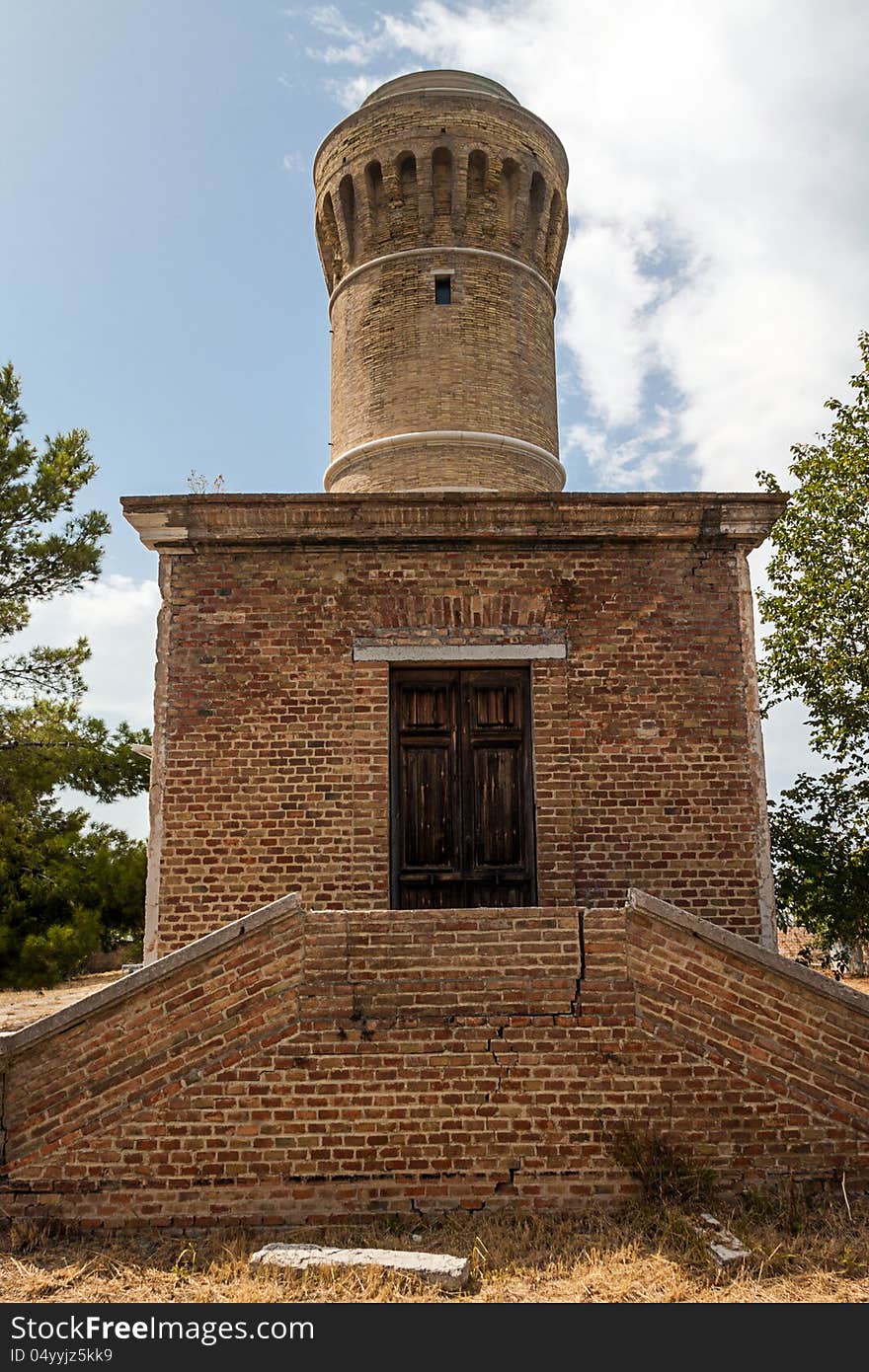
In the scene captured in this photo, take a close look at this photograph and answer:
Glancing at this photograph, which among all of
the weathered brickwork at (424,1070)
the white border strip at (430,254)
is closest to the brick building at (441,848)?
the weathered brickwork at (424,1070)

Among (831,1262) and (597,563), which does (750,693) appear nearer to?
(597,563)

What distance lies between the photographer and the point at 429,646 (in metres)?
9.04

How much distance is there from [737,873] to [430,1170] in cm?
377

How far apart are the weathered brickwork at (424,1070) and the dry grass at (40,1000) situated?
5.38 m

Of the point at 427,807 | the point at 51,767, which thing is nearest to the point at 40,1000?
the point at 51,767

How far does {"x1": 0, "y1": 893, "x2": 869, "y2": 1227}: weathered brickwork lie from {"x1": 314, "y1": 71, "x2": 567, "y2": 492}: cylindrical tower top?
8624 millimetres

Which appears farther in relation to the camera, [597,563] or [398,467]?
[398,467]

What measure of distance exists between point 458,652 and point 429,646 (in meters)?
0.27

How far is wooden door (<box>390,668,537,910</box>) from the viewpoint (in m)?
8.91

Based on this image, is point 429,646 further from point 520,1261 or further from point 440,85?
point 440,85

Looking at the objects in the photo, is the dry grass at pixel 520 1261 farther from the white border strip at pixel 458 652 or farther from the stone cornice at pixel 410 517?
the stone cornice at pixel 410 517

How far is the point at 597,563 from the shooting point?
9.23 m
